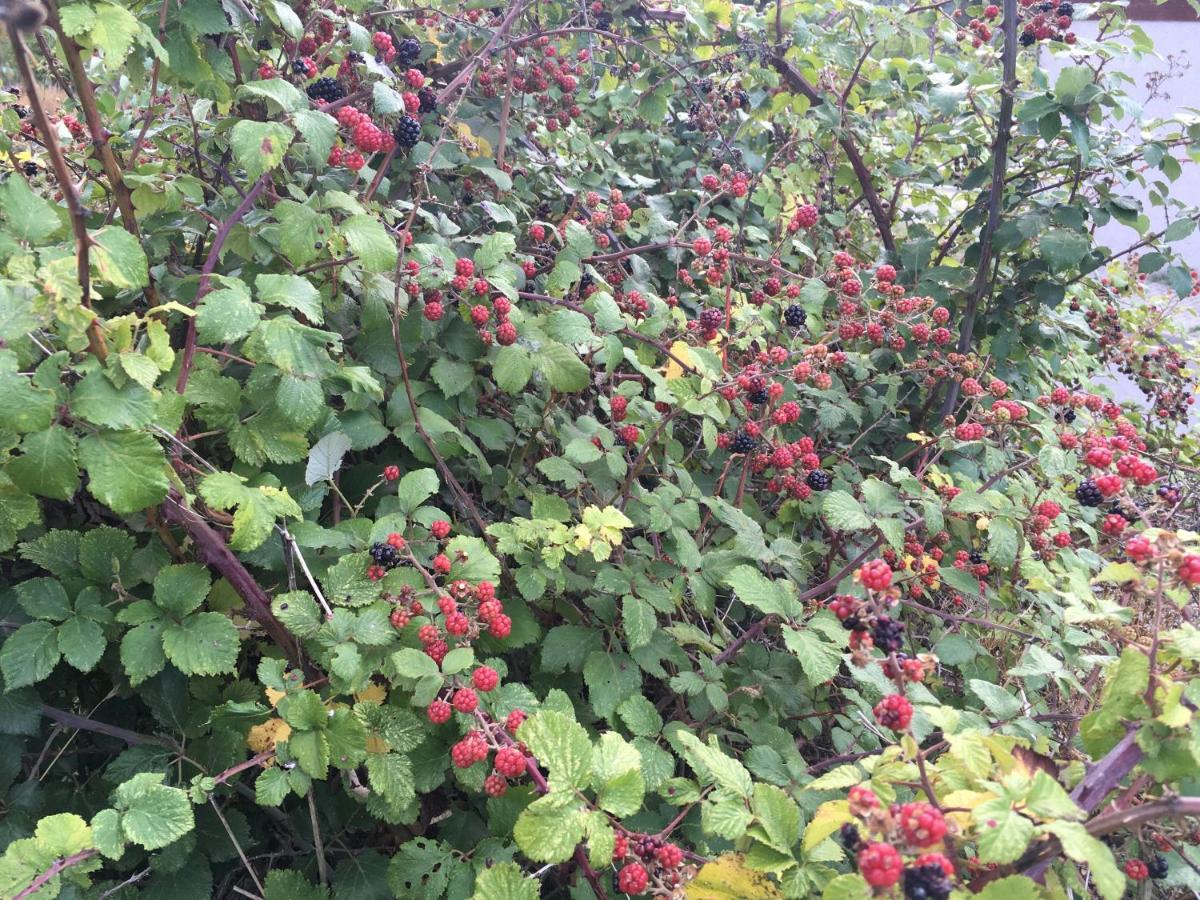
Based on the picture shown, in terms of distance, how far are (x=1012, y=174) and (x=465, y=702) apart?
9.37 ft

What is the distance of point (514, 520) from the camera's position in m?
1.76

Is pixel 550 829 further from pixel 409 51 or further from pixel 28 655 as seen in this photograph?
pixel 409 51

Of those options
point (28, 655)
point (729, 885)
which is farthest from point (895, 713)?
point (28, 655)

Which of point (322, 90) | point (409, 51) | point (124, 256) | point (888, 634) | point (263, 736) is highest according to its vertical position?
point (409, 51)

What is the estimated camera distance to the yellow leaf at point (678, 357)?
2.03 meters

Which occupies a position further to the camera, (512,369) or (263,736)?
(512,369)

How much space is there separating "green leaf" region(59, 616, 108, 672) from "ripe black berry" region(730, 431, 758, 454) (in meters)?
1.47

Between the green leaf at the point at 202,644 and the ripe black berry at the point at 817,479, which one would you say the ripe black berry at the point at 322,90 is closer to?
the green leaf at the point at 202,644

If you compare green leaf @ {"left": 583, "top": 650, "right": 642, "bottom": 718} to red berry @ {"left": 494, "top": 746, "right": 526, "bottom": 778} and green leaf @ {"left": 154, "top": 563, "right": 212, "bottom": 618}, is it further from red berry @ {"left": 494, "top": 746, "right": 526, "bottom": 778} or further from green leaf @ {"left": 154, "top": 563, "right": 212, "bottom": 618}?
green leaf @ {"left": 154, "top": 563, "right": 212, "bottom": 618}

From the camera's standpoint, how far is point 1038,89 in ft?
8.46

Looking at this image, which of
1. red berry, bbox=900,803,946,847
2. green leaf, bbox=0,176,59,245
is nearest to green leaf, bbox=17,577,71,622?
green leaf, bbox=0,176,59,245

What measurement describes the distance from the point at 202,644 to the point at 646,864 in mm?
861

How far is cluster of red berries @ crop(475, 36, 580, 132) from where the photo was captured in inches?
113

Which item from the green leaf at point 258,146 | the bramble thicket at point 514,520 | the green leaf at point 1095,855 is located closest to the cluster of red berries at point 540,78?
the bramble thicket at point 514,520
